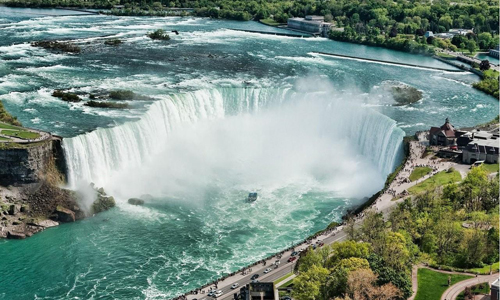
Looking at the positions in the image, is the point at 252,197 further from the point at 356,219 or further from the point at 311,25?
the point at 311,25

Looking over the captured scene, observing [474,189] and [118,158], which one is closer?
[474,189]

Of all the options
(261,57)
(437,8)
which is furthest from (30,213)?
(437,8)

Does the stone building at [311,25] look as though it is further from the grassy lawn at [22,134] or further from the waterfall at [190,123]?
the grassy lawn at [22,134]

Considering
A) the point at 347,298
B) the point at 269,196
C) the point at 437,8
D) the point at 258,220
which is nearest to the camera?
the point at 347,298

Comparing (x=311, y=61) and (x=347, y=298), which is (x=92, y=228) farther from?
(x=311, y=61)

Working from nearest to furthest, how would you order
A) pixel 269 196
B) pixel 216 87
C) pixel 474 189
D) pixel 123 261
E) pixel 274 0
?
1. pixel 123 261
2. pixel 474 189
3. pixel 269 196
4. pixel 216 87
5. pixel 274 0
